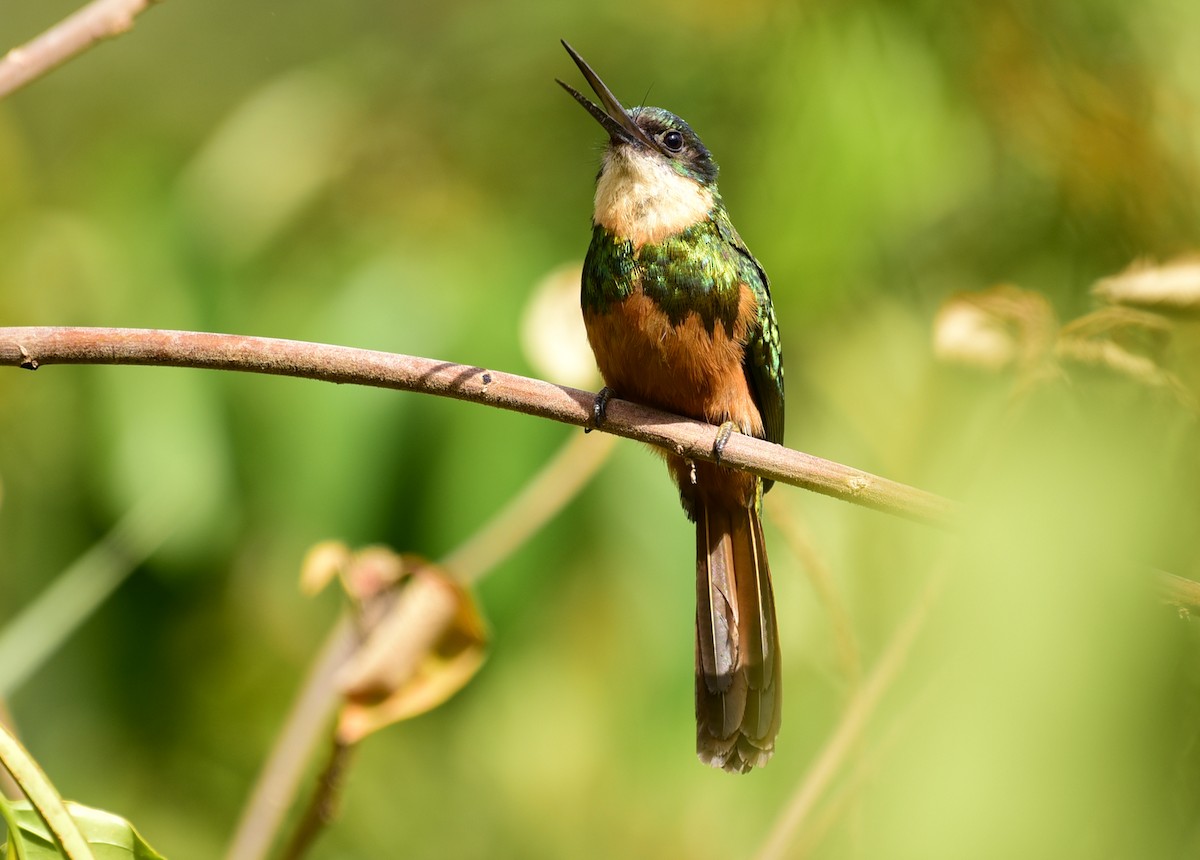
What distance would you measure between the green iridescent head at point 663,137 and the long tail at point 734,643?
0.72 meters

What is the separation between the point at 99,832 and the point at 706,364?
56.2 inches

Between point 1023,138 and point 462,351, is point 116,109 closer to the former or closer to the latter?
point 462,351

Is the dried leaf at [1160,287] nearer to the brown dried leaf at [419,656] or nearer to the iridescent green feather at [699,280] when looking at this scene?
the brown dried leaf at [419,656]

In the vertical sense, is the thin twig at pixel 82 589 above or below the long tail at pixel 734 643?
below

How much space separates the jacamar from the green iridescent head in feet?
0.04

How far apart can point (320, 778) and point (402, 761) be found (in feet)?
7.49

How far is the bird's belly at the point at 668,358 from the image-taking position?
7.42ft

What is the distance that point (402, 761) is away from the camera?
12.2 feet

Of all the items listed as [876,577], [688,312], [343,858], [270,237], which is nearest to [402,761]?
[343,858]

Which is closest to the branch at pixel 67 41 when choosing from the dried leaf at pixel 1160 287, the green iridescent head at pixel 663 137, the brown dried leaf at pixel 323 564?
the brown dried leaf at pixel 323 564

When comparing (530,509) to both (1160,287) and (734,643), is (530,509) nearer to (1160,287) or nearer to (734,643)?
(734,643)

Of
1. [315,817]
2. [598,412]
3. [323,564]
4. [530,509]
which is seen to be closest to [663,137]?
[530,509]

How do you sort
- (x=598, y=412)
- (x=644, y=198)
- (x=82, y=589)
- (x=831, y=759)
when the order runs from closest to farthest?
(x=831, y=759), (x=598, y=412), (x=82, y=589), (x=644, y=198)

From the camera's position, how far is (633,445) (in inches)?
99.0
